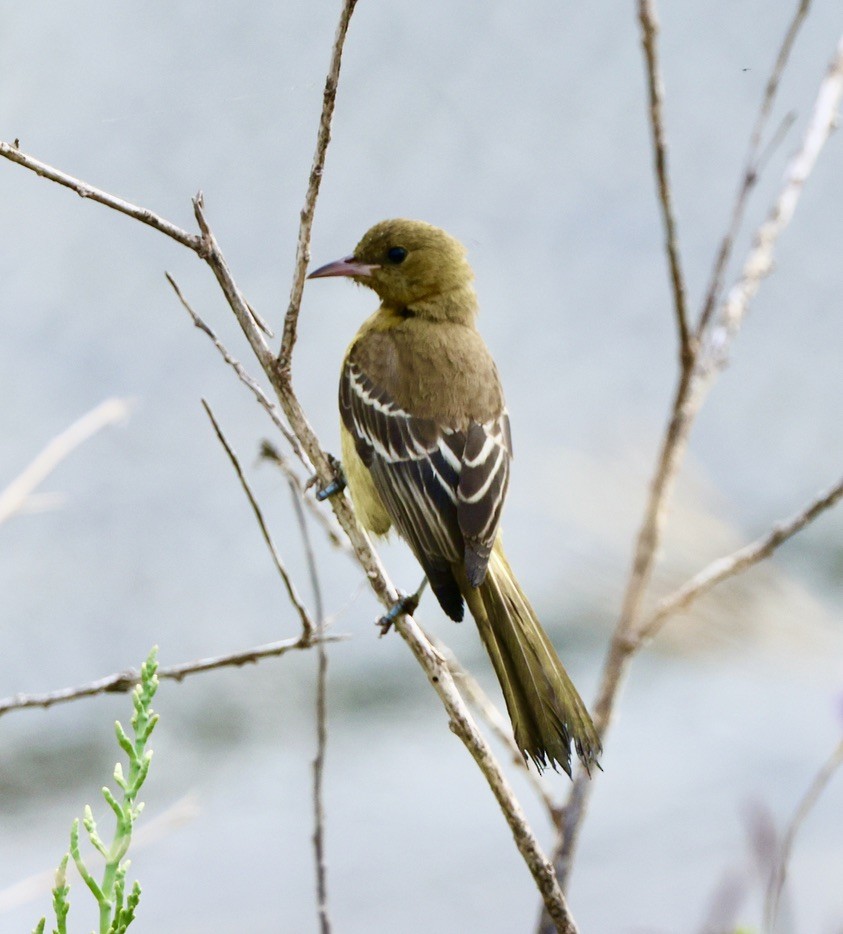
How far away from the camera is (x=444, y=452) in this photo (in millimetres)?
2588

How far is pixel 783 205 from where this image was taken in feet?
9.12

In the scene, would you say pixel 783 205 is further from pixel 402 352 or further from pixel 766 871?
pixel 766 871

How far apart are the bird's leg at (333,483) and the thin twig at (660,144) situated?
2.33 feet

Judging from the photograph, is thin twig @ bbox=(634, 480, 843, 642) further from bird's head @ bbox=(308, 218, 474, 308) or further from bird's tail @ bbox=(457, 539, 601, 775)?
bird's head @ bbox=(308, 218, 474, 308)

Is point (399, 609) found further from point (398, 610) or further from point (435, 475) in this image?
point (435, 475)

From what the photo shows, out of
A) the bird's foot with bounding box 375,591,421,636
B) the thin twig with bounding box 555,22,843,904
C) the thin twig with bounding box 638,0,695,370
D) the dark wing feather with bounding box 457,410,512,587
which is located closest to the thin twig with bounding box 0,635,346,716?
the bird's foot with bounding box 375,591,421,636

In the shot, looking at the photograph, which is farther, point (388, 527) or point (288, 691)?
point (288, 691)

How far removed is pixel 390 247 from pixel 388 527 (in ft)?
2.23

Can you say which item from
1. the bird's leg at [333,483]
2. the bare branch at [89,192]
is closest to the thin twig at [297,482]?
the bird's leg at [333,483]

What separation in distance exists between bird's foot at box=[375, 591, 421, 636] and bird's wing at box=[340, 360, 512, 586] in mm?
81

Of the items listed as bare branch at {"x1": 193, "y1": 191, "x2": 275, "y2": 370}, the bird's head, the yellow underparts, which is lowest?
bare branch at {"x1": 193, "y1": 191, "x2": 275, "y2": 370}

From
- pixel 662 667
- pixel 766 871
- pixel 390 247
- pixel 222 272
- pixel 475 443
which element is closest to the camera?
pixel 766 871

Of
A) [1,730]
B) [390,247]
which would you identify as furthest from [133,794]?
[1,730]

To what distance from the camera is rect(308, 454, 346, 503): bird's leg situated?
6.36ft
